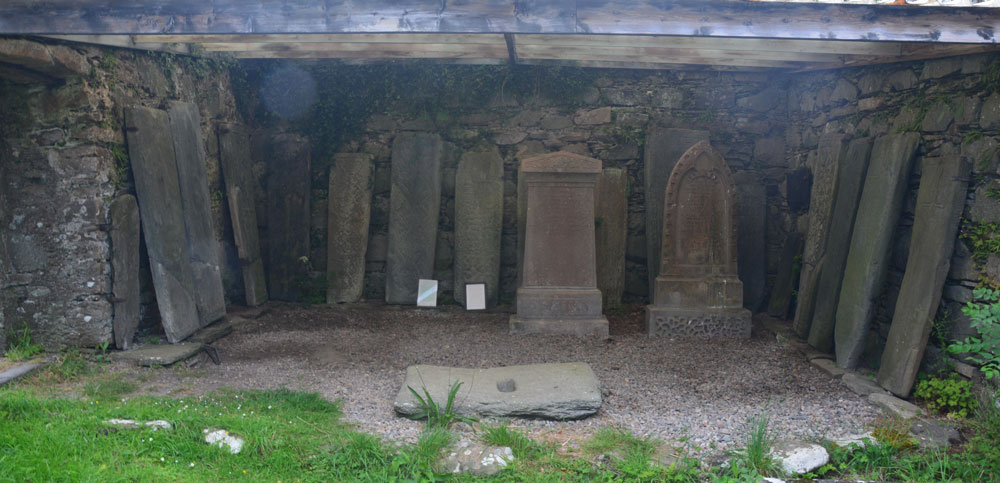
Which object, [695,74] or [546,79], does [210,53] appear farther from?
[695,74]

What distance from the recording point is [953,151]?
14.1 ft

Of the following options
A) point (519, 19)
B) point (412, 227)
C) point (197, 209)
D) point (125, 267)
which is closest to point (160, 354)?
point (125, 267)

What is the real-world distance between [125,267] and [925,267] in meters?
5.33

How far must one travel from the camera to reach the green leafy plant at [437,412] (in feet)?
12.2

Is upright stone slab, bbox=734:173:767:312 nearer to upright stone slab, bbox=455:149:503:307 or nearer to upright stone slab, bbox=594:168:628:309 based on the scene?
upright stone slab, bbox=594:168:628:309

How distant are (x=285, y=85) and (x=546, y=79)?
2.66 m

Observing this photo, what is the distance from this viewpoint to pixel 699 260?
19.1 feet

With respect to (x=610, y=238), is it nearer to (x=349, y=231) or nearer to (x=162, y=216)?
(x=349, y=231)

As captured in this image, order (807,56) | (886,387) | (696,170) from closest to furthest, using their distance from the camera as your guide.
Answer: (886,387), (807,56), (696,170)

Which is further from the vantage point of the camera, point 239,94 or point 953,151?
point 239,94

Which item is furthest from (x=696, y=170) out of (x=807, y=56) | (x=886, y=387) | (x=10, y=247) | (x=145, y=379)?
(x=10, y=247)

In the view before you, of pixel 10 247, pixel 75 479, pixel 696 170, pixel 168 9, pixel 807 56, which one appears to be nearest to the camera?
pixel 75 479

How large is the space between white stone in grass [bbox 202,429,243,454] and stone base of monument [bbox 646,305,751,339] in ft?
11.9

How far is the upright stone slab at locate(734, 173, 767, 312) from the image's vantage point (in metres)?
6.77
